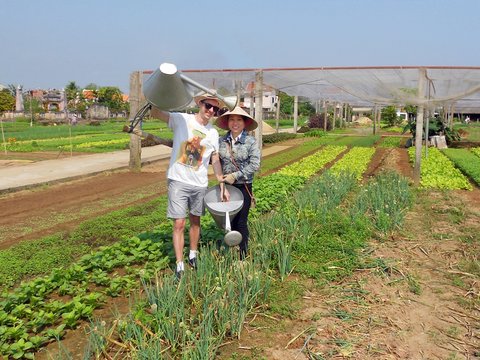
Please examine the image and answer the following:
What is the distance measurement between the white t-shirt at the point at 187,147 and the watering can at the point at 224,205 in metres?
0.19

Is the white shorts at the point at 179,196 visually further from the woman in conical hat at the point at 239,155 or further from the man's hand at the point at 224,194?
the woman in conical hat at the point at 239,155

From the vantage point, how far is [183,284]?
3.18m

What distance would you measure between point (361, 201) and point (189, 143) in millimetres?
2856

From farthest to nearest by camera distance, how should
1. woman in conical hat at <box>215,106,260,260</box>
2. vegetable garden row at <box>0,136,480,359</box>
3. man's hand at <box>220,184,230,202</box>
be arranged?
woman in conical hat at <box>215,106,260,260</box> → man's hand at <box>220,184,230,202</box> → vegetable garden row at <box>0,136,480,359</box>

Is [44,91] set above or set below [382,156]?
above

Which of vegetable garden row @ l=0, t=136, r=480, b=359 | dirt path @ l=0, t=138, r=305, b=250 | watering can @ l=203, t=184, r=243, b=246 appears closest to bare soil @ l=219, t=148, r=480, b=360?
vegetable garden row @ l=0, t=136, r=480, b=359

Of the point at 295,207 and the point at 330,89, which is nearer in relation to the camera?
the point at 295,207

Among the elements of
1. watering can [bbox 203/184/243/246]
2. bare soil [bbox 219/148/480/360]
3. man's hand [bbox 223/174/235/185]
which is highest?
man's hand [bbox 223/174/235/185]

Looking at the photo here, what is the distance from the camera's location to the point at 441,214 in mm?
6828

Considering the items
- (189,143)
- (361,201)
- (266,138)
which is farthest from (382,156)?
(189,143)

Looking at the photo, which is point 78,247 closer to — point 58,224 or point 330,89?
point 58,224

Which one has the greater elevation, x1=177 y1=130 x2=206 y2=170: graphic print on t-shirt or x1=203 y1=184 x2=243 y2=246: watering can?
x1=177 y1=130 x2=206 y2=170: graphic print on t-shirt

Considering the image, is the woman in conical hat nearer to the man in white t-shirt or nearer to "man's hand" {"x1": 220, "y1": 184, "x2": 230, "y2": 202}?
"man's hand" {"x1": 220, "y1": 184, "x2": 230, "y2": 202}

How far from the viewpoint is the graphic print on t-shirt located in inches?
153
